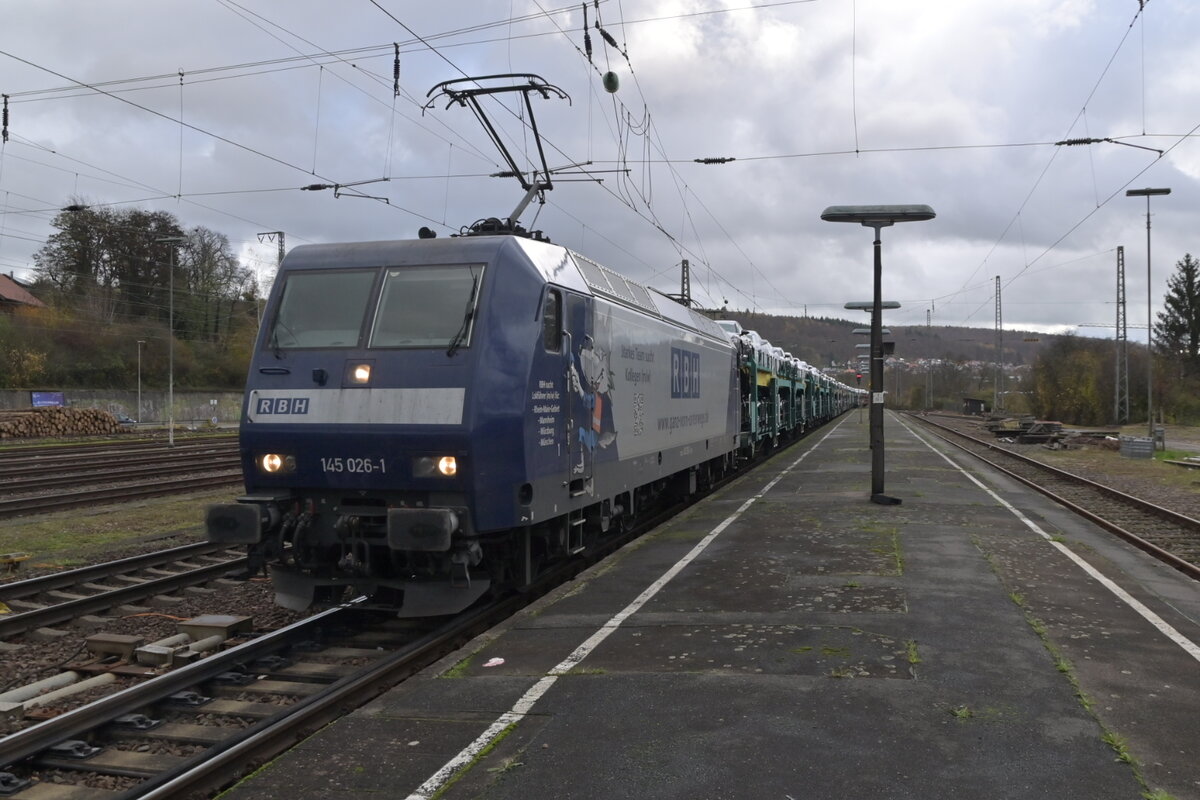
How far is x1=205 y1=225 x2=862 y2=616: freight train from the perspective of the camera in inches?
269

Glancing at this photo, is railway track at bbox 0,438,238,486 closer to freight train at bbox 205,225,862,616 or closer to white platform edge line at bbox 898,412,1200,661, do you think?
freight train at bbox 205,225,862,616

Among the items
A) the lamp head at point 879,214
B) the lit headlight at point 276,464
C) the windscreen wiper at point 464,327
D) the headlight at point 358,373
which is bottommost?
the lit headlight at point 276,464

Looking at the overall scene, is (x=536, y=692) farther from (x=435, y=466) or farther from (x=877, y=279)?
(x=877, y=279)

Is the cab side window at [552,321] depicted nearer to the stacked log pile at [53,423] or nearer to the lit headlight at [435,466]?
the lit headlight at [435,466]

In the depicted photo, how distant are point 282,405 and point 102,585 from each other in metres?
3.65

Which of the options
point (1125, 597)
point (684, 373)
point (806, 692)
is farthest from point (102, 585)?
point (1125, 597)

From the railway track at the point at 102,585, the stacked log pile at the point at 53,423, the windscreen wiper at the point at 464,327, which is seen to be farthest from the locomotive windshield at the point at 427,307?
the stacked log pile at the point at 53,423

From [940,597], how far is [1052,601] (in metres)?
0.98

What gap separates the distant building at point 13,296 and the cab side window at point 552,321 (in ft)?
189

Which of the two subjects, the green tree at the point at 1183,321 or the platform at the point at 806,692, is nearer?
the platform at the point at 806,692

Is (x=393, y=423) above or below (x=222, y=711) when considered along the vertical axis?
above

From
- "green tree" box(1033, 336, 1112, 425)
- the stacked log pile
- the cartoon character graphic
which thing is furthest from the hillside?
the cartoon character graphic

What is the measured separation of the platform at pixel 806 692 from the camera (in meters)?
4.30

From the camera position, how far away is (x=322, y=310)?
7.57 metres
